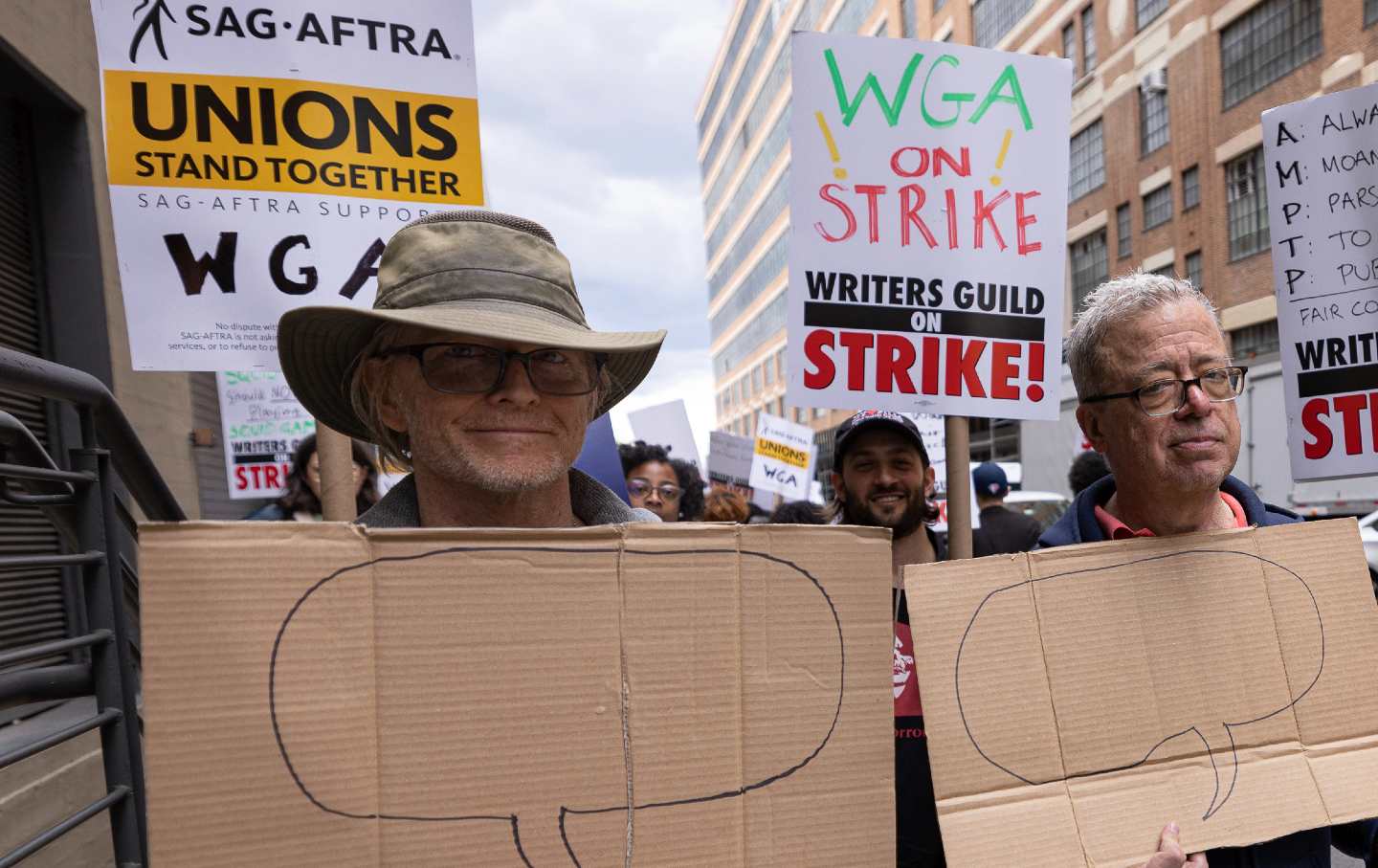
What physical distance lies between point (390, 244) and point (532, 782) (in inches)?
37.9

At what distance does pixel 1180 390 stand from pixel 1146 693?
0.58 metres

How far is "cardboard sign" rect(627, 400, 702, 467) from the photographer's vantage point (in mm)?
7258

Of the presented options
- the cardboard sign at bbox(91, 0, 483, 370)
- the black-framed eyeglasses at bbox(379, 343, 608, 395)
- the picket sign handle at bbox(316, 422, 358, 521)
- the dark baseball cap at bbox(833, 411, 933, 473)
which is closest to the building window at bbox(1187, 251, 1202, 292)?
the dark baseball cap at bbox(833, 411, 933, 473)

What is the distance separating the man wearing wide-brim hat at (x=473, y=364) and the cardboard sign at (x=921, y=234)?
2.78 ft

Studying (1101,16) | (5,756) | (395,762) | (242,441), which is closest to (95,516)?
(5,756)

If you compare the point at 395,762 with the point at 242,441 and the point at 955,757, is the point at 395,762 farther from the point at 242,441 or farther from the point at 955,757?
the point at 242,441

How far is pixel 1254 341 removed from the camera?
17500 millimetres

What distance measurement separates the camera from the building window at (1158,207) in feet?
65.0

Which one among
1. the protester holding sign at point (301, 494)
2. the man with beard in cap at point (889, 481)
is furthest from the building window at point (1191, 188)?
the protester holding sign at point (301, 494)

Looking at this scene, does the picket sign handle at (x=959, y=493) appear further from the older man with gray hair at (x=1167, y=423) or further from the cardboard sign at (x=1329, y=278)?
the cardboard sign at (x=1329, y=278)

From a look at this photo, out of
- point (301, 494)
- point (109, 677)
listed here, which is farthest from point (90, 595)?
point (301, 494)

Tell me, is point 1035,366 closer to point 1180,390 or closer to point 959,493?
point 959,493

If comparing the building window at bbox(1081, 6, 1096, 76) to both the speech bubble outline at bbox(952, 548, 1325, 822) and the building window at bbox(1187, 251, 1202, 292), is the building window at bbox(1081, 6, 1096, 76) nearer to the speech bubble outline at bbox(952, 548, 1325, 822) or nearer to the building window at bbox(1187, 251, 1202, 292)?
the building window at bbox(1187, 251, 1202, 292)

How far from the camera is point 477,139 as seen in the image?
7.88 ft
